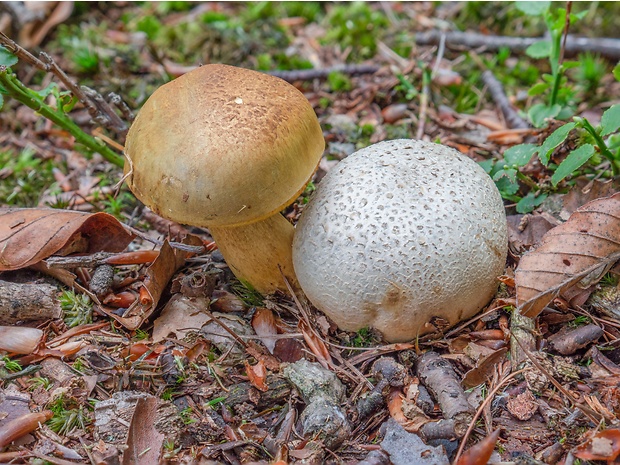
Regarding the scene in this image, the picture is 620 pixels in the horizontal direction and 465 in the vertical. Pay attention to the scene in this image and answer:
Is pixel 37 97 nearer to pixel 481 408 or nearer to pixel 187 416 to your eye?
pixel 187 416

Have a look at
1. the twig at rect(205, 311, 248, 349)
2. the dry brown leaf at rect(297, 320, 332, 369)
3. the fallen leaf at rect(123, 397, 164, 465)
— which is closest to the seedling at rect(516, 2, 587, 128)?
the dry brown leaf at rect(297, 320, 332, 369)

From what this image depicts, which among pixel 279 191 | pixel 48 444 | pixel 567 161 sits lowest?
pixel 48 444

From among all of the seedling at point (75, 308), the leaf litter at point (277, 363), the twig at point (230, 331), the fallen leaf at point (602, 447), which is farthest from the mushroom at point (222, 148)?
the fallen leaf at point (602, 447)

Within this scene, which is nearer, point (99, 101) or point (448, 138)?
point (99, 101)

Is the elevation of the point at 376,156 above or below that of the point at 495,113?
above

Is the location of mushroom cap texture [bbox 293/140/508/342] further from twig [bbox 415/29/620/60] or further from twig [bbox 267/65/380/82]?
twig [bbox 415/29/620/60]

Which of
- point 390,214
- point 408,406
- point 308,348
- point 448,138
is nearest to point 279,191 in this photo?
point 390,214

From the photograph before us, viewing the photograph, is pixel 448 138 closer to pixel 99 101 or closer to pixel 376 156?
pixel 376 156

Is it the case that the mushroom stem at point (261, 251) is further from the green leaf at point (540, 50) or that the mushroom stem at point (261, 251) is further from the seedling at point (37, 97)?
the green leaf at point (540, 50)
